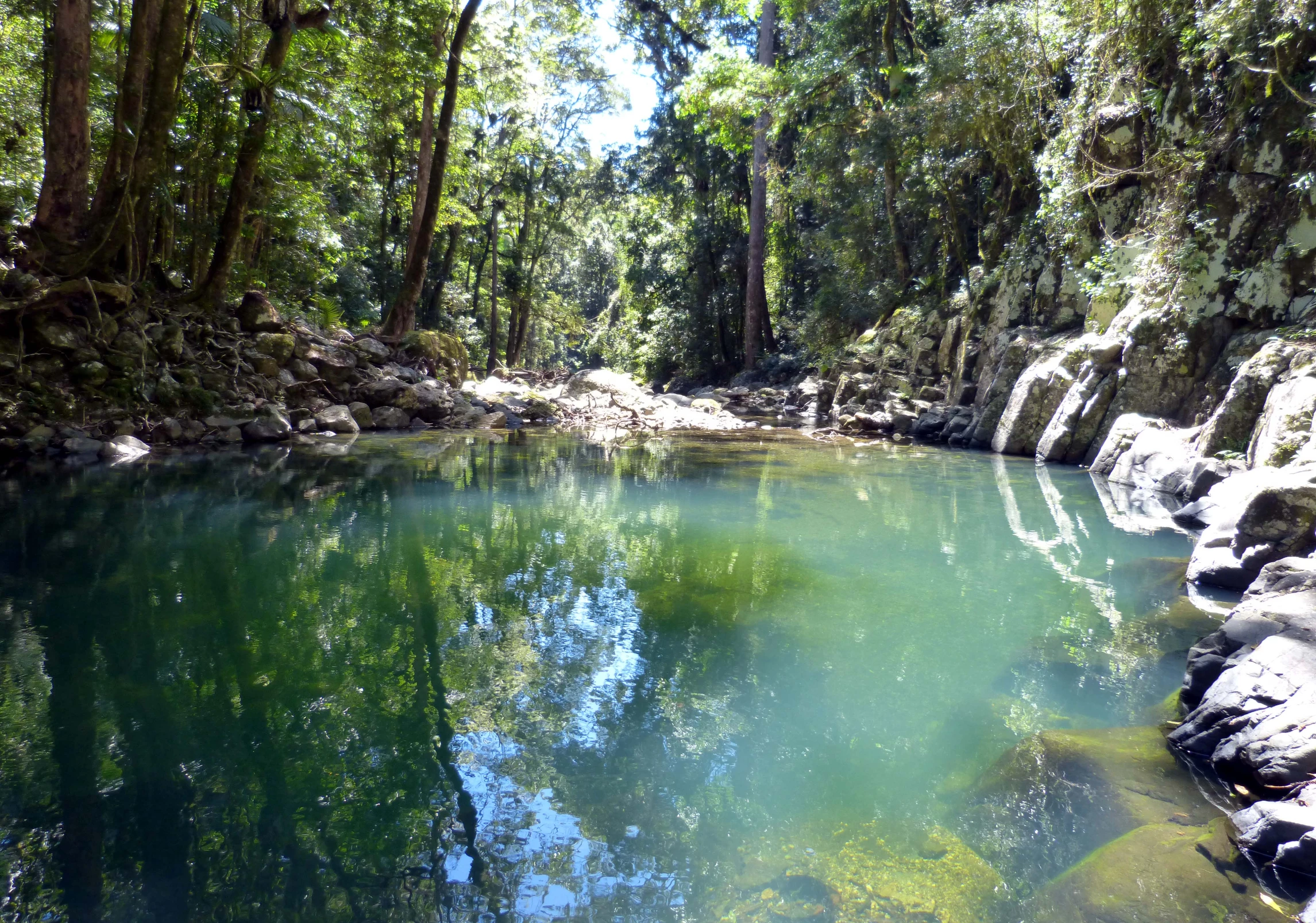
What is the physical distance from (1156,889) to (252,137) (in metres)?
Result: 12.4

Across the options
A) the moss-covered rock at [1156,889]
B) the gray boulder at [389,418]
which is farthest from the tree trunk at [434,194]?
the moss-covered rock at [1156,889]

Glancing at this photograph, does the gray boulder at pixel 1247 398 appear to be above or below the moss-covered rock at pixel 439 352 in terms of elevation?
above

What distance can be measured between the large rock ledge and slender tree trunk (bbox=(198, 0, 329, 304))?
39.4ft

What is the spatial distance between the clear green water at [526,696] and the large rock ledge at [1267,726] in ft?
1.06

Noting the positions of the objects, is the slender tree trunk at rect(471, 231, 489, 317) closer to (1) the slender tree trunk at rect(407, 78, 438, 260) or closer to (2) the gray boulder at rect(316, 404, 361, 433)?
(1) the slender tree trunk at rect(407, 78, 438, 260)

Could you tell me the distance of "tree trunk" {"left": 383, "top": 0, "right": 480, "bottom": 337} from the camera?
1352cm

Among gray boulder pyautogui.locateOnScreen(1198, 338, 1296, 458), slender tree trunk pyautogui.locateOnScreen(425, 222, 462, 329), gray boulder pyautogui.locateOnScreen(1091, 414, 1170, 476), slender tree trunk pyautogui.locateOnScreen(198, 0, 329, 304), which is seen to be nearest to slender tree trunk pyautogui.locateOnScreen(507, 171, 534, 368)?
slender tree trunk pyautogui.locateOnScreen(425, 222, 462, 329)

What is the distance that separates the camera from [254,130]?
34.3 feet

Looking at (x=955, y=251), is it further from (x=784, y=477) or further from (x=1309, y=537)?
(x=1309, y=537)

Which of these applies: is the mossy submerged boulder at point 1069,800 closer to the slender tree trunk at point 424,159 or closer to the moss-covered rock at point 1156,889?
the moss-covered rock at point 1156,889

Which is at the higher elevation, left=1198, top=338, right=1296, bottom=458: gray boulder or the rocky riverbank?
left=1198, top=338, right=1296, bottom=458: gray boulder

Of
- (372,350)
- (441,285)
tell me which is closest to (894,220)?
(372,350)

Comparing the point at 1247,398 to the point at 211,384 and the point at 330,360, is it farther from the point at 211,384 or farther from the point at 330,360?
the point at 330,360

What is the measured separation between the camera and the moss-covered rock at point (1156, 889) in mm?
1930
